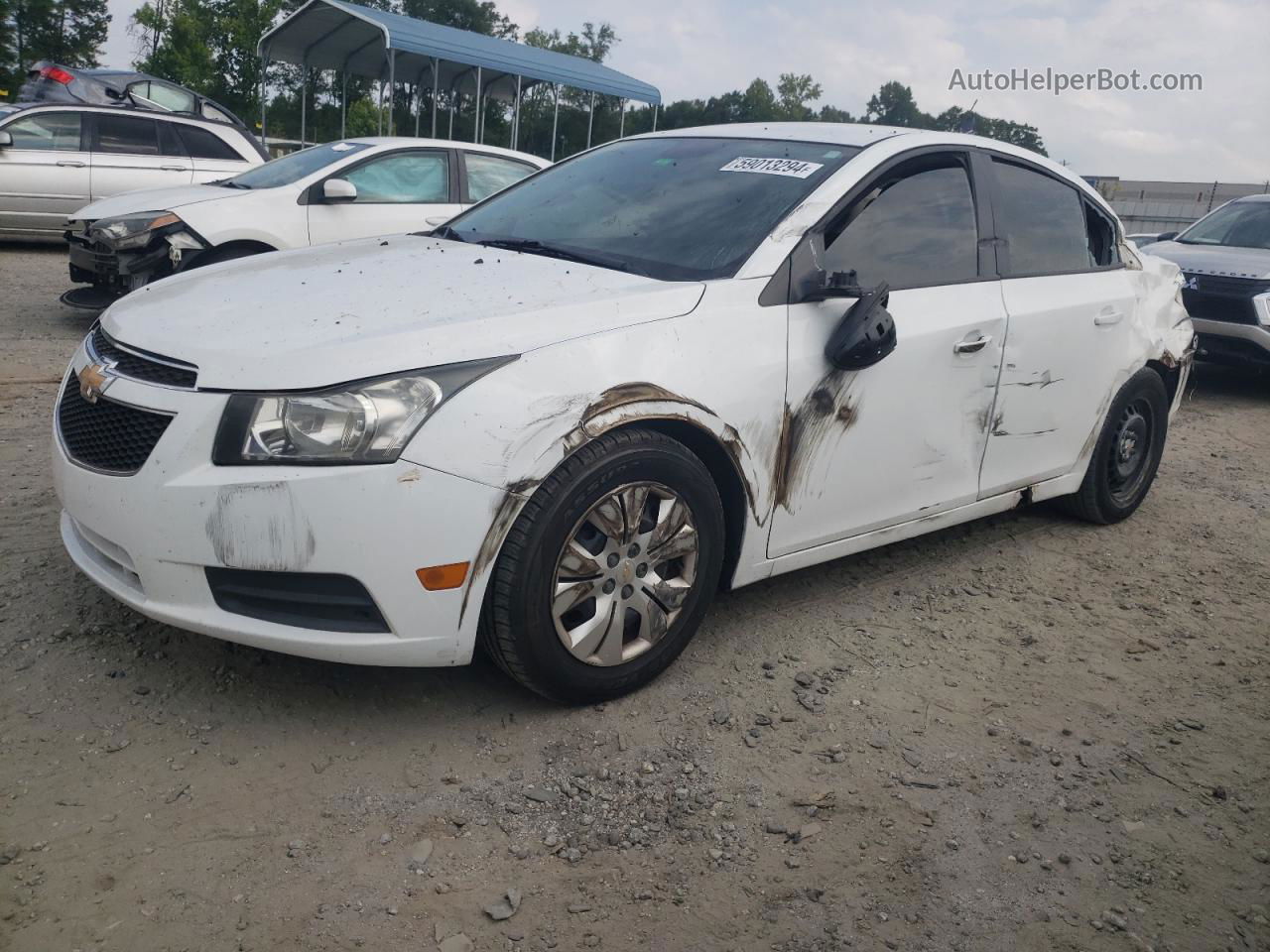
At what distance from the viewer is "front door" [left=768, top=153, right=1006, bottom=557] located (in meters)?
3.30

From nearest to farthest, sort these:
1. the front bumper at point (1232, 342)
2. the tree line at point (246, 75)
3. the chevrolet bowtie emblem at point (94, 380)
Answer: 1. the chevrolet bowtie emblem at point (94, 380)
2. the front bumper at point (1232, 342)
3. the tree line at point (246, 75)

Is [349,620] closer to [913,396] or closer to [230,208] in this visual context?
[913,396]

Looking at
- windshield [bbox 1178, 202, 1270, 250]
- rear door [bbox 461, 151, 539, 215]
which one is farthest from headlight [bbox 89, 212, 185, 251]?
windshield [bbox 1178, 202, 1270, 250]

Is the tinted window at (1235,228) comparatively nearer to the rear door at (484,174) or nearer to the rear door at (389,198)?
the rear door at (484,174)

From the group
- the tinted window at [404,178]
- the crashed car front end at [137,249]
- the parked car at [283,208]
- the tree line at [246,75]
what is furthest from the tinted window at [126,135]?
the tree line at [246,75]

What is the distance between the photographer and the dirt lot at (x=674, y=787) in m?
2.25

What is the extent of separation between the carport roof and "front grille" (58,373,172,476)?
1626cm

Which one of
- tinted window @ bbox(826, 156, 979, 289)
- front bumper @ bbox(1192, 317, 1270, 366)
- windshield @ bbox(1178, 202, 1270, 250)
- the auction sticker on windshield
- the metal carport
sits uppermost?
the metal carport

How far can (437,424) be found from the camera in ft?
8.44

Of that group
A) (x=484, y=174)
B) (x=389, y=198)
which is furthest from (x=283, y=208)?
(x=484, y=174)

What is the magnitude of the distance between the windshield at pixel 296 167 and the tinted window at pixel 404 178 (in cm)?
19

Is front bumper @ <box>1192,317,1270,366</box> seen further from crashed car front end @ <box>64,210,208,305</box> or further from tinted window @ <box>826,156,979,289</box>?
crashed car front end @ <box>64,210,208,305</box>

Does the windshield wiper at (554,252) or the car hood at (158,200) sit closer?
the windshield wiper at (554,252)

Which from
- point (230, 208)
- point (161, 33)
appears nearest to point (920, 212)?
point (230, 208)
